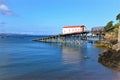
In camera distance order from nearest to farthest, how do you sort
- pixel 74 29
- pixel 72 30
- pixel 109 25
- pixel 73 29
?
pixel 74 29, pixel 73 29, pixel 72 30, pixel 109 25

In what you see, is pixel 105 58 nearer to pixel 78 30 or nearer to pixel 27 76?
pixel 27 76

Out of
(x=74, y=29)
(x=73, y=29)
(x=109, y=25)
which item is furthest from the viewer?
(x=109, y=25)

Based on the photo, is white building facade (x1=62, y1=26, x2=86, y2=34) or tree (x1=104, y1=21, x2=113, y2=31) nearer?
white building facade (x1=62, y1=26, x2=86, y2=34)

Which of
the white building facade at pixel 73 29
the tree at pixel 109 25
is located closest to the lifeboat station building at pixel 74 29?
the white building facade at pixel 73 29

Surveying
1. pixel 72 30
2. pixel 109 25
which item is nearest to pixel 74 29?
pixel 72 30

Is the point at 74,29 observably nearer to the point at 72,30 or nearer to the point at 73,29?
the point at 73,29

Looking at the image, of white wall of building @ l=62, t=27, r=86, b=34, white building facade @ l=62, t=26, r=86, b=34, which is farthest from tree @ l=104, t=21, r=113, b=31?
white wall of building @ l=62, t=27, r=86, b=34

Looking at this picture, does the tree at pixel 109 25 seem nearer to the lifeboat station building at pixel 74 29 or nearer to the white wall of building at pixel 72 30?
the lifeboat station building at pixel 74 29

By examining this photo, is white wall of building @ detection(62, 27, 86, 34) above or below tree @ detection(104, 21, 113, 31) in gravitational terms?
below

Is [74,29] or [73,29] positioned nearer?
[74,29]

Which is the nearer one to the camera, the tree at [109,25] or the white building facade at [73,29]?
the white building facade at [73,29]

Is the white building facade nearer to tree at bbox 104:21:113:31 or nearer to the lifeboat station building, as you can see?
the lifeboat station building

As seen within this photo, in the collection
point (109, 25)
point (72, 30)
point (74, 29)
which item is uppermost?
point (109, 25)

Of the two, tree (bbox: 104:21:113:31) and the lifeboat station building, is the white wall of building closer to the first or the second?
the lifeboat station building
